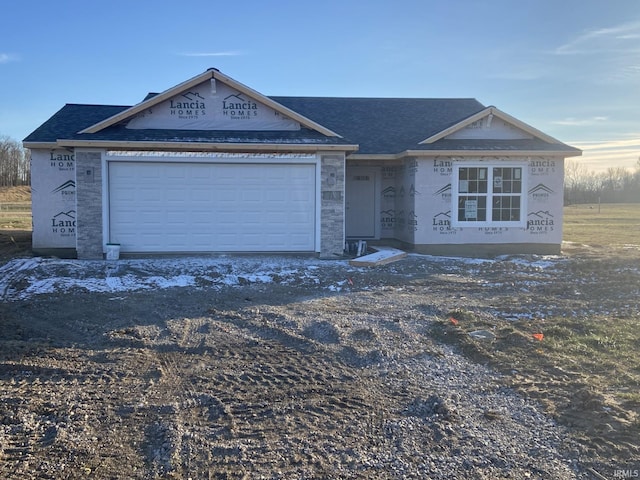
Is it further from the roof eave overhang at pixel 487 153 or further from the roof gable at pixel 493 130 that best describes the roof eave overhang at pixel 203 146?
the roof gable at pixel 493 130

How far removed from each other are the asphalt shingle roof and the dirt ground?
5660mm

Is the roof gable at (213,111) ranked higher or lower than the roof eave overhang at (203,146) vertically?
higher

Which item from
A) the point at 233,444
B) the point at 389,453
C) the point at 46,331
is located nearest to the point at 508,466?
the point at 389,453

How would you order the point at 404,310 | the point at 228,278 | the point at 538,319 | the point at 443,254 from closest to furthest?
the point at 538,319 < the point at 404,310 < the point at 228,278 < the point at 443,254

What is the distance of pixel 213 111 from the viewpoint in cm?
1484

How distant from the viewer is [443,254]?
16.3m

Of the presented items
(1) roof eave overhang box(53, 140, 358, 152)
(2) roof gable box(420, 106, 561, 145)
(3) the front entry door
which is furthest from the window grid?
(1) roof eave overhang box(53, 140, 358, 152)

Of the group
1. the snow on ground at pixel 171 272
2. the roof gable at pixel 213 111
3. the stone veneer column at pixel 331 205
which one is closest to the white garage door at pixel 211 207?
the stone veneer column at pixel 331 205

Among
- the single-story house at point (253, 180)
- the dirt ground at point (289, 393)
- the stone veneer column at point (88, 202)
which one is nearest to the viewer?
the dirt ground at point (289, 393)

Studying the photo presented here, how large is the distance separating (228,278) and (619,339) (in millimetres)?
7719

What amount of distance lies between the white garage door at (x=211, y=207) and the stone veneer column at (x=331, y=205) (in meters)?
0.31

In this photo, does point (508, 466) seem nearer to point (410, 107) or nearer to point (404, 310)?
point (404, 310)

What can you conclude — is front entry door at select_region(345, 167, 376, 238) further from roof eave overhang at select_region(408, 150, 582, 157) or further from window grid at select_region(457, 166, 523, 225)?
window grid at select_region(457, 166, 523, 225)

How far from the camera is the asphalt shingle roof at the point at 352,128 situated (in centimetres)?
1431
